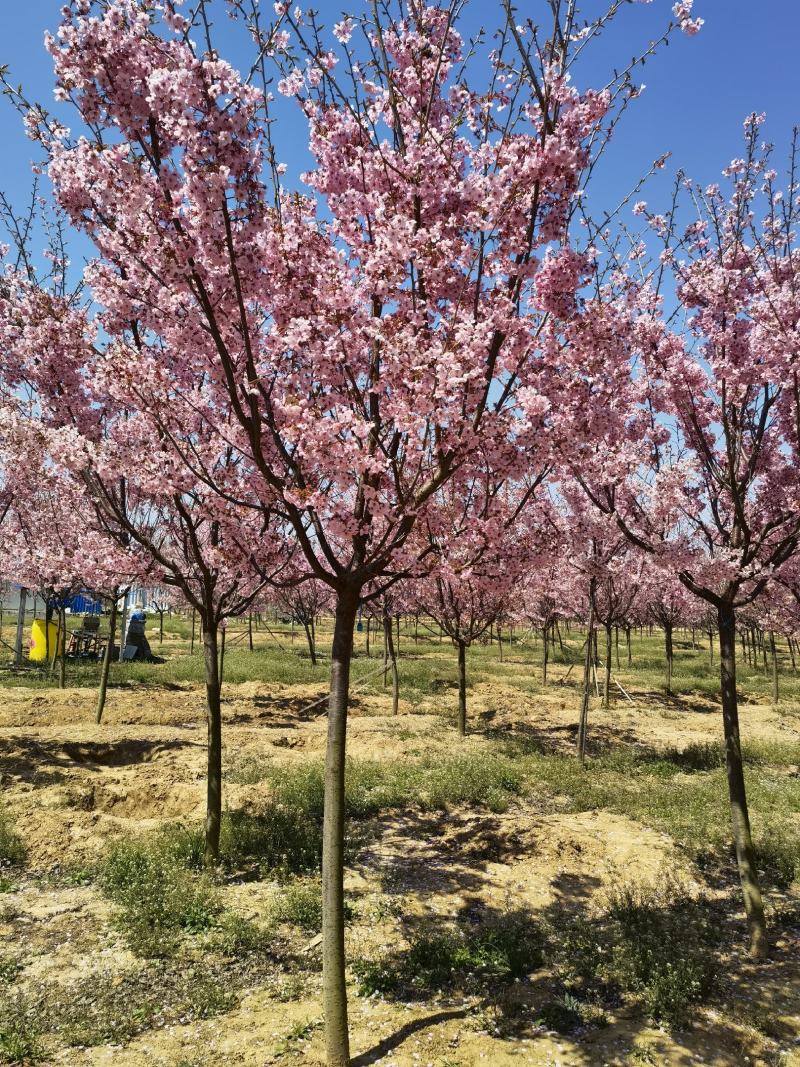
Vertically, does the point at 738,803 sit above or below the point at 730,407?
below

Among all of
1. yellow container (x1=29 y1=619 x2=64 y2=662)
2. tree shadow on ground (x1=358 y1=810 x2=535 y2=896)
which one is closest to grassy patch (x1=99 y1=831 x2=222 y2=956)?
tree shadow on ground (x1=358 y1=810 x2=535 y2=896)

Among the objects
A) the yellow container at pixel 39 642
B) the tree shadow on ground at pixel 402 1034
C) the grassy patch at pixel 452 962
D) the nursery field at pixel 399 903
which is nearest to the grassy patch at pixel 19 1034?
the nursery field at pixel 399 903

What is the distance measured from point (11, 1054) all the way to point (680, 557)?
7.54m

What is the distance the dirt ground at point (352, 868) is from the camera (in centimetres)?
484

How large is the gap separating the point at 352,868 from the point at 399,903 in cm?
113

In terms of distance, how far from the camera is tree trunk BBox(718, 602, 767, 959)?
6465mm

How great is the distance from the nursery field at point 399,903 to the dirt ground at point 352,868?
3cm

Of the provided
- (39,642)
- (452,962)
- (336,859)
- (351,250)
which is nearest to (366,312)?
(351,250)

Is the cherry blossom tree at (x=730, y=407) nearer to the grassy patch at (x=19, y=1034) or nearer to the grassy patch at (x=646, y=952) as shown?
the grassy patch at (x=646, y=952)

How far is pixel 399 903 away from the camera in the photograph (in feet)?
24.0

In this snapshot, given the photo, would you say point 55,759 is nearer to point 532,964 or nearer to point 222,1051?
point 222,1051

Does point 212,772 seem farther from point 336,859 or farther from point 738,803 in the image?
point 738,803

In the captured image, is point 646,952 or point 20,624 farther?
point 20,624

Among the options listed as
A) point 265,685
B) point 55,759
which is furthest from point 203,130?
point 265,685
